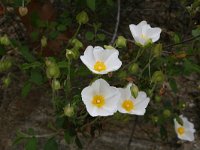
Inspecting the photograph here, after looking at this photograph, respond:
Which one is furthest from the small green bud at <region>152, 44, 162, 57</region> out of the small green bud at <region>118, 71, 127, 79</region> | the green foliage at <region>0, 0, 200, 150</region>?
the small green bud at <region>118, 71, 127, 79</region>

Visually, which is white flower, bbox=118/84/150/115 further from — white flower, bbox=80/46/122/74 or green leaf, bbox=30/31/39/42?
green leaf, bbox=30/31/39/42

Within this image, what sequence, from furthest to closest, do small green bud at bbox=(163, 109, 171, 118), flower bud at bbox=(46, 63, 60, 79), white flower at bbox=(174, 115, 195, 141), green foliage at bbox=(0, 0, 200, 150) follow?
white flower at bbox=(174, 115, 195, 141) < small green bud at bbox=(163, 109, 171, 118) < green foliage at bbox=(0, 0, 200, 150) < flower bud at bbox=(46, 63, 60, 79)

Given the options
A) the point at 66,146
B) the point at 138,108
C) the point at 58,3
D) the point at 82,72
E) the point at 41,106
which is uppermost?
the point at 58,3

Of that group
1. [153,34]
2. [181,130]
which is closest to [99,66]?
[153,34]

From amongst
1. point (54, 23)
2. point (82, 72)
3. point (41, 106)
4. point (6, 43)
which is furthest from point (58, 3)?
point (82, 72)

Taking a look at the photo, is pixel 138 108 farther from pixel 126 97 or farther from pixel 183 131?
pixel 183 131
